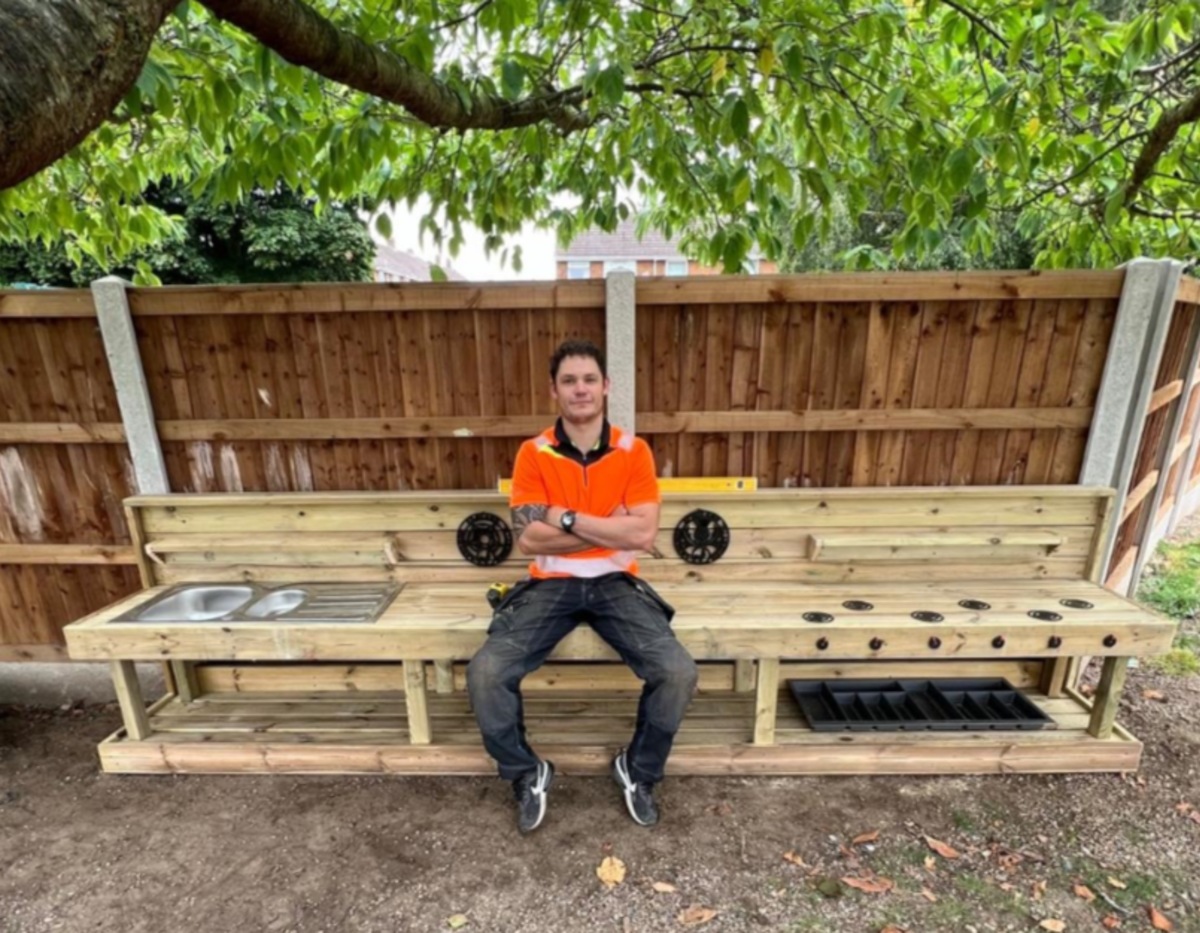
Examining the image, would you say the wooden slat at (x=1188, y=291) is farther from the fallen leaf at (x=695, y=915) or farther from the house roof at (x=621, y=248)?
the house roof at (x=621, y=248)

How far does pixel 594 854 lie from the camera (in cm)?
219

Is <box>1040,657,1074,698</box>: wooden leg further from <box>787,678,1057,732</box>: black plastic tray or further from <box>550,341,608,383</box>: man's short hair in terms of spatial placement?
<box>550,341,608,383</box>: man's short hair

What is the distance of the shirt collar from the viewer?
238cm

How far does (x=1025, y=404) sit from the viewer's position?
282 cm

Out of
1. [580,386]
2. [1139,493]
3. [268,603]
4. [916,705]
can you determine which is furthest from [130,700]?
[1139,493]

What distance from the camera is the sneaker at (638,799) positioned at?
2309mm

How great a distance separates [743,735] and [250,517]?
2.47 m

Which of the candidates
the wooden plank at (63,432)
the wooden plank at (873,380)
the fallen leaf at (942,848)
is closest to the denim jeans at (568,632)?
the fallen leaf at (942,848)

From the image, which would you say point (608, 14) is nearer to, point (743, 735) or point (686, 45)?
point (686, 45)

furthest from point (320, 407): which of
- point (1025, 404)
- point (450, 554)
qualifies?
point (1025, 404)

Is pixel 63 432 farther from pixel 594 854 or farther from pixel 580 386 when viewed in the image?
pixel 594 854

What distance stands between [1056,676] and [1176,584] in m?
2.40

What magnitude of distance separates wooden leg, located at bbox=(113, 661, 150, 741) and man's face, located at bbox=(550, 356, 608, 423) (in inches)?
85.2

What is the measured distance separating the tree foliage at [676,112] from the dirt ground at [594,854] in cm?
224
